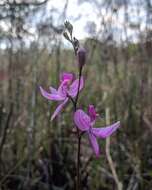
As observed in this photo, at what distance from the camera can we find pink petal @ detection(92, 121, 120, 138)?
0.79 meters

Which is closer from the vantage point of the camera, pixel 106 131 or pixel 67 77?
pixel 106 131

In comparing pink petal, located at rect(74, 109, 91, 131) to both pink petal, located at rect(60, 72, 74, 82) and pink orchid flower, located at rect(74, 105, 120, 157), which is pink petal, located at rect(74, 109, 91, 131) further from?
pink petal, located at rect(60, 72, 74, 82)

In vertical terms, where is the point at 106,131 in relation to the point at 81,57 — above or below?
below

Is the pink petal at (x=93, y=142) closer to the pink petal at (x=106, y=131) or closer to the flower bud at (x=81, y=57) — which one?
the pink petal at (x=106, y=131)

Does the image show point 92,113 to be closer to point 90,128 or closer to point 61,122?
point 90,128

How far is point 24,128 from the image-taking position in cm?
250

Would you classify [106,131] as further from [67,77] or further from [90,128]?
[67,77]

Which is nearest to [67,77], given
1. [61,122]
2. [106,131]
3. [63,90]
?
[63,90]

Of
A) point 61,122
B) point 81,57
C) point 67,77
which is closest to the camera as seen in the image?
point 81,57

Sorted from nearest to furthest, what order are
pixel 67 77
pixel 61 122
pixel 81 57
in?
pixel 81 57 → pixel 67 77 → pixel 61 122

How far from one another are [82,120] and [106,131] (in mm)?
46

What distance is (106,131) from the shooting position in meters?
0.80

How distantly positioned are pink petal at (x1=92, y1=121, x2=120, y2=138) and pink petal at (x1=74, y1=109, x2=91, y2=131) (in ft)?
0.06

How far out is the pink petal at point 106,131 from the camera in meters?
0.79
